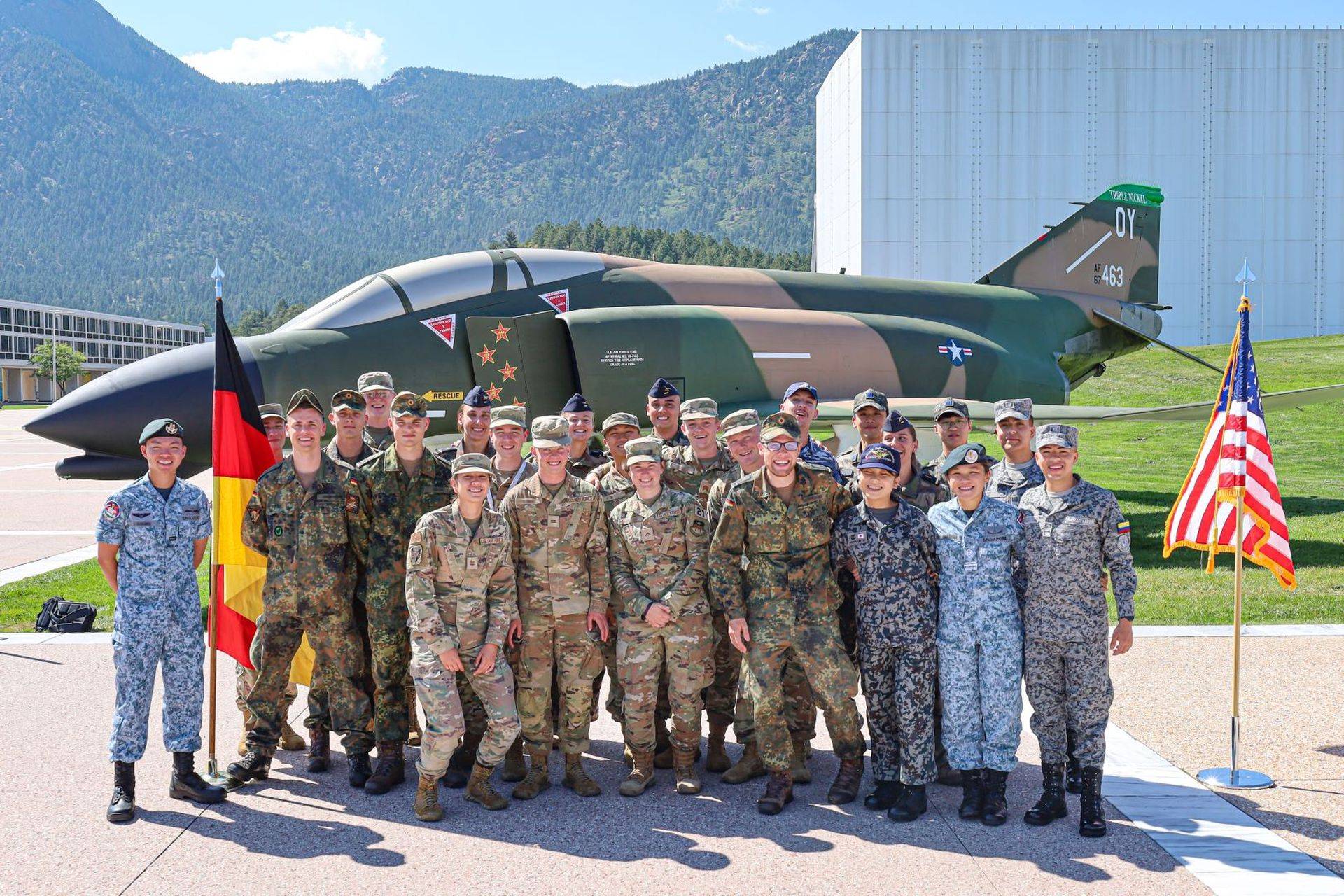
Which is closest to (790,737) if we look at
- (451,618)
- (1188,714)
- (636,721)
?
(636,721)

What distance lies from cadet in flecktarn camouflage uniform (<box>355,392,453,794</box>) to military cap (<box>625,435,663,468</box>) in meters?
0.96

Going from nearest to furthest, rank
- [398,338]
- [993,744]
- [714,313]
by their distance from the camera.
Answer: [993,744]
[398,338]
[714,313]

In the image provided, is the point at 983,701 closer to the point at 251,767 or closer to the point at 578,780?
the point at 578,780

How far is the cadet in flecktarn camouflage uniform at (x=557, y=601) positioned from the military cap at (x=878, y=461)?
134 centimetres

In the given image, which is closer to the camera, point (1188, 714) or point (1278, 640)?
point (1188, 714)

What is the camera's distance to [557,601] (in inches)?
188

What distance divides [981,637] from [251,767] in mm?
3646

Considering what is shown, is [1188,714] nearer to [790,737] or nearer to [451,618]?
[790,737]

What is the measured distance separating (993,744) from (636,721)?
5.55 ft

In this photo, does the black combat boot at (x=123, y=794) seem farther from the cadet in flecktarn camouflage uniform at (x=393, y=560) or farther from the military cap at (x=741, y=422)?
the military cap at (x=741, y=422)

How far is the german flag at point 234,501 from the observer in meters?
5.10

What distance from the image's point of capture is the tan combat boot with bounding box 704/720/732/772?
16.8 ft

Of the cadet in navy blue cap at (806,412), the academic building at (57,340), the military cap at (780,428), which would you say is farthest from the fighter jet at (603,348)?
the academic building at (57,340)

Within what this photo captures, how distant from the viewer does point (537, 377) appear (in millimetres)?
9961
